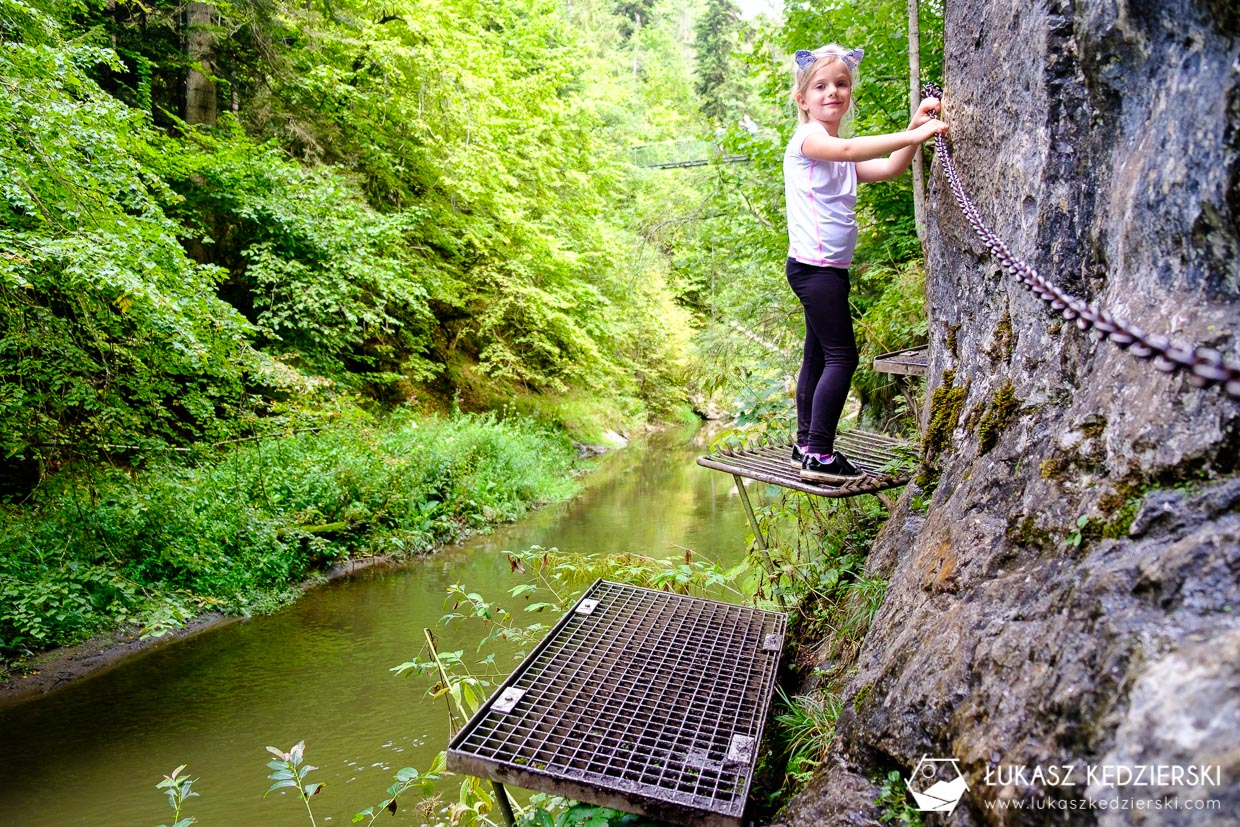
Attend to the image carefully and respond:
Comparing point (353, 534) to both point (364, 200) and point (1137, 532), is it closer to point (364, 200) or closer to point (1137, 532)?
point (364, 200)

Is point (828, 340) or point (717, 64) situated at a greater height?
point (717, 64)

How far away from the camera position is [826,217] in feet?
10.1

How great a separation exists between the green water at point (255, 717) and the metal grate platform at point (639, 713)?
1.53 meters

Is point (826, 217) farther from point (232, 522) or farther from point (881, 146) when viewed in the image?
point (232, 522)

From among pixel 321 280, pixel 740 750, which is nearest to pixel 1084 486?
pixel 740 750

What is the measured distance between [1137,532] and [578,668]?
87.3 inches

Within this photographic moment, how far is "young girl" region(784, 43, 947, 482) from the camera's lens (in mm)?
2969

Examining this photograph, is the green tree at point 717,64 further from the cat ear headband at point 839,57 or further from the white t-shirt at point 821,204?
the white t-shirt at point 821,204

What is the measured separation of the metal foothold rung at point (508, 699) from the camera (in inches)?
103

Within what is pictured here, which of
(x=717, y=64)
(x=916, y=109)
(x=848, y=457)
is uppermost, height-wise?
(x=717, y=64)

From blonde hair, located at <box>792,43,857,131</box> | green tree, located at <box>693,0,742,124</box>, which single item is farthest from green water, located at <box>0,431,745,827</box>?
green tree, located at <box>693,0,742,124</box>

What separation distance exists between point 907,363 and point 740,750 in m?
2.12

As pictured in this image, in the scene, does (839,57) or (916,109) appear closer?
(839,57)

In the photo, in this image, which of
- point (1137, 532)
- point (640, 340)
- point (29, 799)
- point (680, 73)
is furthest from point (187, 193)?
point (680, 73)
